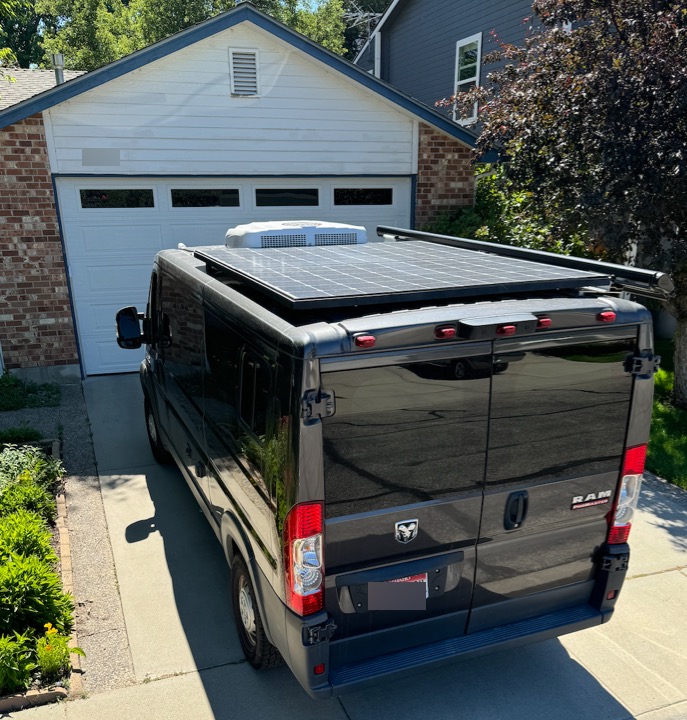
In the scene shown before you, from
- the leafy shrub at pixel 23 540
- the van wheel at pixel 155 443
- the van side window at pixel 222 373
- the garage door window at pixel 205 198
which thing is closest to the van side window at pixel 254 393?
the van side window at pixel 222 373

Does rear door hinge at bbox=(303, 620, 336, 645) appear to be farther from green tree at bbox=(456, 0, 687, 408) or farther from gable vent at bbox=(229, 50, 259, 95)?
gable vent at bbox=(229, 50, 259, 95)

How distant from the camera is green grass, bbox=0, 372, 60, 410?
26.2 ft

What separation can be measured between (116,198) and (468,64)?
10.2 m

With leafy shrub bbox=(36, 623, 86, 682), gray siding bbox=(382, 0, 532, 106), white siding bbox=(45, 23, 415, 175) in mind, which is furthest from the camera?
gray siding bbox=(382, 0, 532, 106)

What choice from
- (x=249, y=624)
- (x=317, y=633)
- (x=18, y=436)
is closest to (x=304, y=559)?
(x=317, y=633)

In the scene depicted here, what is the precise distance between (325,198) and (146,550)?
253 inches

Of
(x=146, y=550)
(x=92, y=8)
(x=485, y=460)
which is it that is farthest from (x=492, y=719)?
(x=92, y=8)

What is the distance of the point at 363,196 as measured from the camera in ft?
33.2

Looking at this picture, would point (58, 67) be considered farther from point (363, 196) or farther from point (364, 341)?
point (364, 341)

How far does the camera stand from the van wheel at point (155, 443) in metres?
6.46

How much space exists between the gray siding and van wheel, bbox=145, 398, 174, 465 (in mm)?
11184

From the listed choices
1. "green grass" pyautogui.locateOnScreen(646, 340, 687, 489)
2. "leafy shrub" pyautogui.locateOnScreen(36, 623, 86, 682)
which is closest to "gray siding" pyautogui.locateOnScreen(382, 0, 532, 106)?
"green grass" pyautogui.locateOnScreen(646, 340, 687, 489)

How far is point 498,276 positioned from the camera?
3.42 m

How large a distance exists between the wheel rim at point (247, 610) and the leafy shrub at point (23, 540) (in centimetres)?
150
